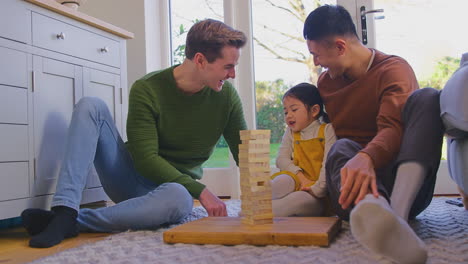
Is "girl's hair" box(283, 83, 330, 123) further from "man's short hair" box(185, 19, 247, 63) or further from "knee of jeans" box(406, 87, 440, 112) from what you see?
"knee of jeans" box(406, 87, 440, 112)

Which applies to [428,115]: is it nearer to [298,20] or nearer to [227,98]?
[227,98]

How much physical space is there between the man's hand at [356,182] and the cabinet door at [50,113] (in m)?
1.16

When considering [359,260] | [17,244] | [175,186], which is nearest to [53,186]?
[17,244]

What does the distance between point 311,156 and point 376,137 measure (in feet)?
1.66

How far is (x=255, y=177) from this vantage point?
1.36m

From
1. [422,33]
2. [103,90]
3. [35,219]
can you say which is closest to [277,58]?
[422,33]

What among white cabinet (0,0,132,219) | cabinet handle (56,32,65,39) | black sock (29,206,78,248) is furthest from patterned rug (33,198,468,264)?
cabinet handle (56,32,65,39)

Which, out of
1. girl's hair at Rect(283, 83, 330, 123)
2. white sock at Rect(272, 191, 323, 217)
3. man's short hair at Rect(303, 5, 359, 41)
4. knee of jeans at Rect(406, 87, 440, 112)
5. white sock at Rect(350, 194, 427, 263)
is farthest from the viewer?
girl's hair at Rect(283, 83, 330, 123)

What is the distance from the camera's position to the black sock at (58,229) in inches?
56.5

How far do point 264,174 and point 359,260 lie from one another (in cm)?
38

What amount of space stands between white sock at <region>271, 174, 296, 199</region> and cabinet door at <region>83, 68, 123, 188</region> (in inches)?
33.1

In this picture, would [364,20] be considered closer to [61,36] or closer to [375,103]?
[375,103]

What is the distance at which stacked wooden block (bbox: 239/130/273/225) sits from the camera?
136 centimetres

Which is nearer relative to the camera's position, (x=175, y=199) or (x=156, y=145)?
(x=175, y=199)
